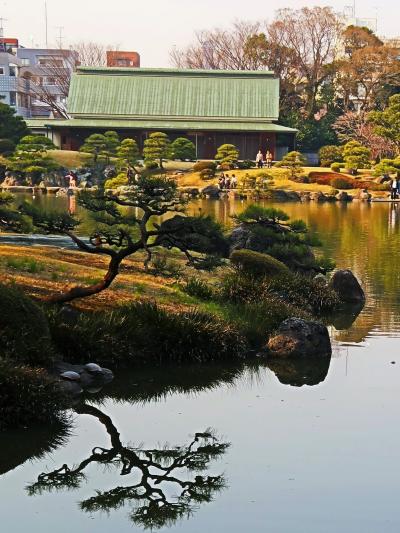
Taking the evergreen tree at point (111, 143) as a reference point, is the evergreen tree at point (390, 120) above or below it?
above

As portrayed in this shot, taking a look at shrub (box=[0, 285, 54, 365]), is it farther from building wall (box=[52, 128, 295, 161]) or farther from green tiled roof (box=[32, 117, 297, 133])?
building wall (box=[52, 128, 295, 161])

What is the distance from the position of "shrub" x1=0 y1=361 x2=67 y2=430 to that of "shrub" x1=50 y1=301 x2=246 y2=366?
2.10 m

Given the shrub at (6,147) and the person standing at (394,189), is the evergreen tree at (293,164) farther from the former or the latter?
the shrub at (6,147)

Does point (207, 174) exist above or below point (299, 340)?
above

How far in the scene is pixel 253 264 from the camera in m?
16.6

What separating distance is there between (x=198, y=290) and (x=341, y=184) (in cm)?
4225

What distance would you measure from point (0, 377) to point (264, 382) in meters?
3.87

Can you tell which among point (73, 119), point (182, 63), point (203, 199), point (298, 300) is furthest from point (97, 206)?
point (182, 63)

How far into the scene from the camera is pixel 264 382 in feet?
39.7

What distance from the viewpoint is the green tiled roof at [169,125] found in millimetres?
64375

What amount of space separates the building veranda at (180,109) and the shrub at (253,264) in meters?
48.1

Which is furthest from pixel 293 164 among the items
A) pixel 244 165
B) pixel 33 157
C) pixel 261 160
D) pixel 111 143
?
pixel 33 157

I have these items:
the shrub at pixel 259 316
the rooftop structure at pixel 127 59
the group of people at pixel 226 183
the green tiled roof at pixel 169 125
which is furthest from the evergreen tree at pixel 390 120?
the rooftop structure at pixel 127 59

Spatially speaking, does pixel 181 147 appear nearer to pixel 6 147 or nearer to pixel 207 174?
pixel 207 174
